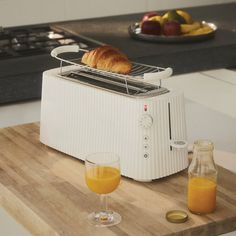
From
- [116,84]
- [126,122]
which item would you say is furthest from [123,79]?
[126,122]

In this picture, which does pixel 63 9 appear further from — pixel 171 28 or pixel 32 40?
pixel 171 28

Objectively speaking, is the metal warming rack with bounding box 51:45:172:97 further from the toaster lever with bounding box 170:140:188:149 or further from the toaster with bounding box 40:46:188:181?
the toaster lever with bounding box 170:140:188:149

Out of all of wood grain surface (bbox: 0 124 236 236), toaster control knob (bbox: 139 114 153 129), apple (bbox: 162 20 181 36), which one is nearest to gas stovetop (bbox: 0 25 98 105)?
apple (bbox: 162 20 181 36)

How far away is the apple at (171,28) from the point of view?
329 cm

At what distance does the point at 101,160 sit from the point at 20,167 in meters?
0.38

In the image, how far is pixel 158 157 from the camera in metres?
2.12

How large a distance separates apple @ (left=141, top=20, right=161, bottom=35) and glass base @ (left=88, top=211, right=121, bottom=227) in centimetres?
151

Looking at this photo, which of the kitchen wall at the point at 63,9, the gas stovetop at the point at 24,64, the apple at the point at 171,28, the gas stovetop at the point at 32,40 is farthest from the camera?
the kitchen wall at the point at 63,9

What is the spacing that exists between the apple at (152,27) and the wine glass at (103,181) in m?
1.46

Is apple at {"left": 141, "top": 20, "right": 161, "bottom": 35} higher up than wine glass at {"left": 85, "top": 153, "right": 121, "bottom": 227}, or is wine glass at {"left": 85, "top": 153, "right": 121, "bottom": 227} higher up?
apple at {"left": 141, "top": 20, "right": 161, "bottom": 35}

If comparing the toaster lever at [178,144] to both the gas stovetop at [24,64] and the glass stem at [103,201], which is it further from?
the gas stovetop at [24,64]

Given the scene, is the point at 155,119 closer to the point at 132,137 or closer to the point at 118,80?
the point at 132,137

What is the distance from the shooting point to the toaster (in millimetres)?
2107

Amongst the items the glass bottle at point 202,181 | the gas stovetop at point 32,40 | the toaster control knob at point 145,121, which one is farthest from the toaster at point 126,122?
the gas stovetop at point 32,40
